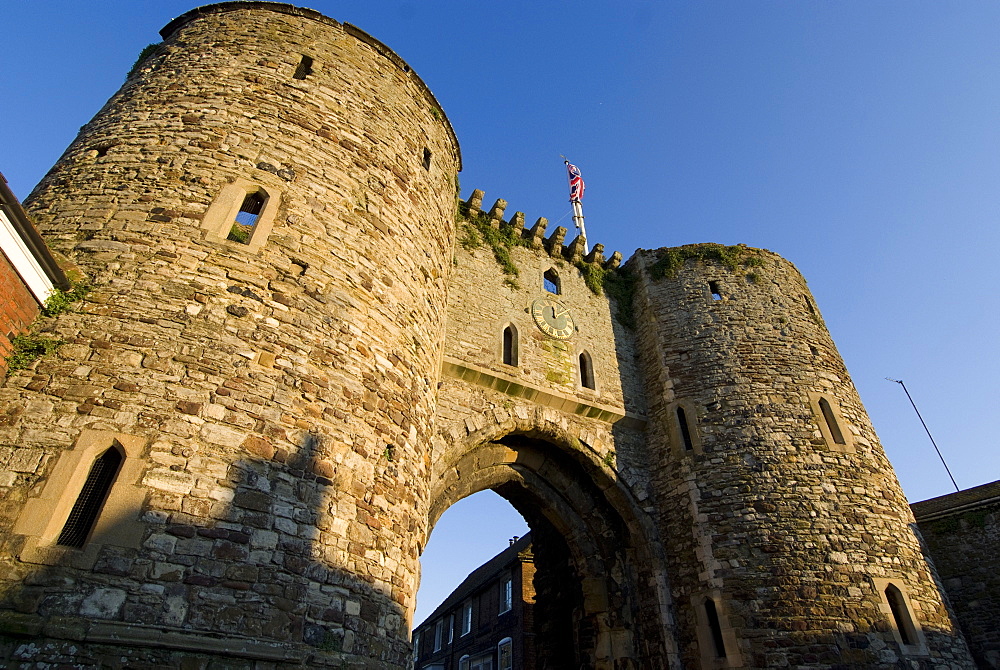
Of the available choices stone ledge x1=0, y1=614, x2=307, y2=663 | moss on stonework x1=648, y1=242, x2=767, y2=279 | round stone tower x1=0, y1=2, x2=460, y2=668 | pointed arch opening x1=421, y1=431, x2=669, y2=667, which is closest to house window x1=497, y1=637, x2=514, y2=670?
pointed arch opening x1=421, y1=431, x2=669, y2=667

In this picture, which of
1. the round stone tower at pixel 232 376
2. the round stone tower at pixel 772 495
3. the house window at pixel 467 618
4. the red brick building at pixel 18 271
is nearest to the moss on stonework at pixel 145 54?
the round stone tower at pixel 232 376

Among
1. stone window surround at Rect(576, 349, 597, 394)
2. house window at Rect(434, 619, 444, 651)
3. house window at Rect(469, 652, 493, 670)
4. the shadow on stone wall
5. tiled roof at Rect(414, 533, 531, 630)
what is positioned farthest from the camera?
house window at Rect(434, 619, 444, 651)

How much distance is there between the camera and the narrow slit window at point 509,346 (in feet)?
37.6

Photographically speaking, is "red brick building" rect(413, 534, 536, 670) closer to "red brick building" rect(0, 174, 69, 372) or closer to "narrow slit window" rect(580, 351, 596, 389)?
→ "narrow slit window" rect(580, 351, 596, 389)

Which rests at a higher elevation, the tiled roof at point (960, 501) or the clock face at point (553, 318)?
the clock face at point (553, 318)

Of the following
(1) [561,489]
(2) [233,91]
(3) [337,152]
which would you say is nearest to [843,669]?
(1) [561,489]

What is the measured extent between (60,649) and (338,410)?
111 inches

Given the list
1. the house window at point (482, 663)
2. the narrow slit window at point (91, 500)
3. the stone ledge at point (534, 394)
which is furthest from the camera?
the house window at point (482, 663)

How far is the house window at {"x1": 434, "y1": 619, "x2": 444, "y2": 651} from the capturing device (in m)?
28.7

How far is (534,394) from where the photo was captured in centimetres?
1113

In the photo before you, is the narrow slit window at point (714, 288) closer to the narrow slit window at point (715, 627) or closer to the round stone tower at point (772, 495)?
the round stone tower at point (772, 495)

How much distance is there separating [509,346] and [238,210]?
20.6 ft

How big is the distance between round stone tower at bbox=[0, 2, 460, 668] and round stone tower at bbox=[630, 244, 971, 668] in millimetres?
5521

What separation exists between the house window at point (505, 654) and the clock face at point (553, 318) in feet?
46.5
